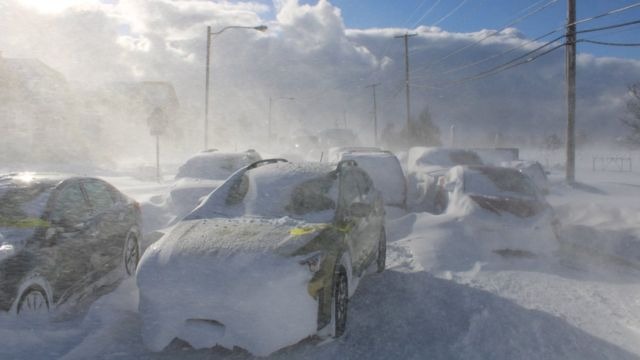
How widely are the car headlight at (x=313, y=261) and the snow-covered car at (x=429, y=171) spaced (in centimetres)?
672

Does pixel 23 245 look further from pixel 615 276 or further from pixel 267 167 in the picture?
pixel 615 276

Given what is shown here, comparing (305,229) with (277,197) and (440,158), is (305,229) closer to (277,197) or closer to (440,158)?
(277,197)

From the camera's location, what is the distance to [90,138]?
3856 centimetres

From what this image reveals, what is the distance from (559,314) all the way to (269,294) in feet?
10.4

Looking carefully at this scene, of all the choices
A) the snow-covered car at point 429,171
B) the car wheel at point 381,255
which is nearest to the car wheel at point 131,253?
the car wheel at point 381,255

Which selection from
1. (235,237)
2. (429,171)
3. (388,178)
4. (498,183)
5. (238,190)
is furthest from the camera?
(429,171)

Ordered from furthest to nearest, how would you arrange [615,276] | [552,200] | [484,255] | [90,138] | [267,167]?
[90,138] < [552,200] < [484,255] < [615,276] < [267,167]

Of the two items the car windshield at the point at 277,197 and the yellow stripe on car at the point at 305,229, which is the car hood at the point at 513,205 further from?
the yellow stripe on car at the point at 305,229

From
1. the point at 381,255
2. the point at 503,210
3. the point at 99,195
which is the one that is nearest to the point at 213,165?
the point at 99,195

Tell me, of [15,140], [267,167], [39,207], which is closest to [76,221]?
[39,207]

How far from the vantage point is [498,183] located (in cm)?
952

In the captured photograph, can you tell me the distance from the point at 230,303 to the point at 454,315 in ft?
7.90

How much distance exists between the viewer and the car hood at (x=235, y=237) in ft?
13.7

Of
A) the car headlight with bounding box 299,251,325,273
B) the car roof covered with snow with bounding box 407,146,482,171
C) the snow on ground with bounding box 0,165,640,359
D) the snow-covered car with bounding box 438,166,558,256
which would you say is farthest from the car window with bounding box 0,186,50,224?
the car roof covered with snow with bounding box 407,146,482,171
